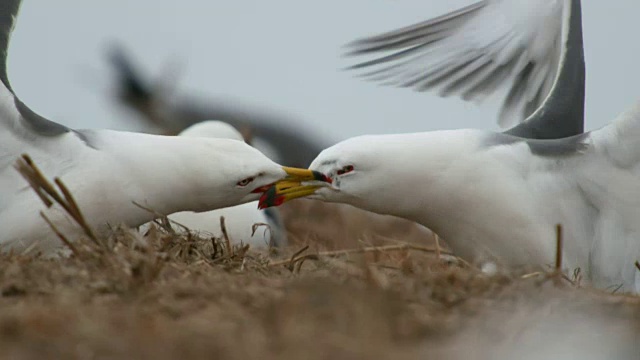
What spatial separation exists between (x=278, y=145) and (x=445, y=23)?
663 cm

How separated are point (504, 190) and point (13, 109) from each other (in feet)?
6.76

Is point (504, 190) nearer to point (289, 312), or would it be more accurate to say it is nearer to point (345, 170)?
point (345, 170)

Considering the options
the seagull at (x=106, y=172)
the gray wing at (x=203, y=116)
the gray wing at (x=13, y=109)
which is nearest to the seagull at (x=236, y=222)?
the seagull at (x=106, y=172)

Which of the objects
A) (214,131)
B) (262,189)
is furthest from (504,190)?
(214,131)

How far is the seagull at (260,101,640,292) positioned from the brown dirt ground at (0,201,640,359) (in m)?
0.75

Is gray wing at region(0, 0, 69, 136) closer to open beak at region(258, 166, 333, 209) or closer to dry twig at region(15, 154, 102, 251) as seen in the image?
dry twig at region(15, 154, 102, 251)

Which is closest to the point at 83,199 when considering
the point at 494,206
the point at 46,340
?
the point at 494,206

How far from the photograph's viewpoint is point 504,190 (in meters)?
5.19

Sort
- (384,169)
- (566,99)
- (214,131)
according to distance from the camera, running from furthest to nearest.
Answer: (214,131) → (566,99) → (384,169)

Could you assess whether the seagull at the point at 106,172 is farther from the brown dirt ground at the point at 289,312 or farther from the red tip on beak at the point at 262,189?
the brown dirt ground at the point at 289,312

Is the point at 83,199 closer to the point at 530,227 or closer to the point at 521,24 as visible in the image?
the point at 530,227

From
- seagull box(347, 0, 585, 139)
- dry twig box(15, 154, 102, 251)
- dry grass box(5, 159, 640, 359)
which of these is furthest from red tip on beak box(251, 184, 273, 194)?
seagull box(347, 0, 585, 139)

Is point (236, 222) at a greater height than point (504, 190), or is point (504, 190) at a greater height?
point (504, 190)

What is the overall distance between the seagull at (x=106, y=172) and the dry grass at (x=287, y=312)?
17.0 inches
